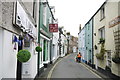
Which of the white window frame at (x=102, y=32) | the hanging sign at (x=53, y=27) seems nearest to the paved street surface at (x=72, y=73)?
the white window frame at (x=102, y=32)

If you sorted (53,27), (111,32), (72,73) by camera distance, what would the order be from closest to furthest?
(111,32) → (72,73) → (53,27)

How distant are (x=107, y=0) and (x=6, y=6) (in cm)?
936

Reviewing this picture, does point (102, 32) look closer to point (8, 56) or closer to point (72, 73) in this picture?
point (72, 73)

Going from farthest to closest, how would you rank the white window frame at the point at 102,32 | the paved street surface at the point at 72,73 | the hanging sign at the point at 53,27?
the hanging sign at the point at 53,27, the white window frame at the point at 102,32, the paved street surface at the point at 72,73

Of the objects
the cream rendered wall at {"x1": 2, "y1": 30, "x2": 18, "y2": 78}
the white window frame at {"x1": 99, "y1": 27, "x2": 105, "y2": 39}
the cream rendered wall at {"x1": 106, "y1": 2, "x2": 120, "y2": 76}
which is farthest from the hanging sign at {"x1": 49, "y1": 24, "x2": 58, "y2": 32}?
the cream rendered wall at {"x1": 2, "y1": 30, "x2": 18, "y2": 78}

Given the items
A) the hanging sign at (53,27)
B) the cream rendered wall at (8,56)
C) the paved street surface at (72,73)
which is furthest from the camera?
the hanging sign at (53,27)

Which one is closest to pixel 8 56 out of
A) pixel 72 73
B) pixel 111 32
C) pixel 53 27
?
pixel 111 32

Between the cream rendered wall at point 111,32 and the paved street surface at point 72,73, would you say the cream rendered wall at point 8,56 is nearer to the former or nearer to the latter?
the cream rendered wall at point 111,32

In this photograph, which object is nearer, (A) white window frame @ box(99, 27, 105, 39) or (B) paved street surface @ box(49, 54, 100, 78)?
(B) paved street surface @ box(49, 54, 100, 78)

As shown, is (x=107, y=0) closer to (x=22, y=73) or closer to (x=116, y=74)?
(x=116, y=74)

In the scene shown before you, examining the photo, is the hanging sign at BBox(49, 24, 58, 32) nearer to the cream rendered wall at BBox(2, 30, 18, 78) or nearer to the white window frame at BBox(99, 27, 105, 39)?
the white window frame at BBox(99, 27, 105, 39)

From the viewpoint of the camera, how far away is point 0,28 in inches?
137

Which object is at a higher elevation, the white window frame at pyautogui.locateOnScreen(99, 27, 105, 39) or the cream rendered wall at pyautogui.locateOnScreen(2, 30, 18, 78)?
the white window frame at pyautogui.locateOnScreen(99, 27, 105, 39)

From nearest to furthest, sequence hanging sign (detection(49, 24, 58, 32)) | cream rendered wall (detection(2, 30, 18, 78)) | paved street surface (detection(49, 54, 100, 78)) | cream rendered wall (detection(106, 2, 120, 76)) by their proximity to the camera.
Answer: cream rendered wall (detection(2, 30, 18, 78)), cream rendered wall (detection(106, 2, 120, 76)), paved street surface (detection(49, 54, 100, 78)), hanging sign (detection(49, 24, 58, 32))
